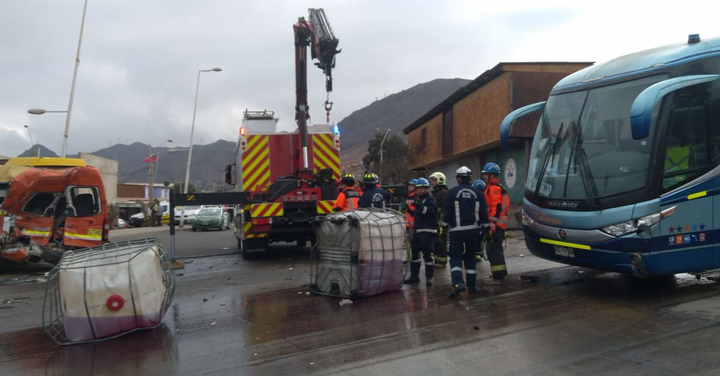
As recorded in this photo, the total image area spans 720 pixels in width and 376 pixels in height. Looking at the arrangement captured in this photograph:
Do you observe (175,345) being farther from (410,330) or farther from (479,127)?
(479,127)

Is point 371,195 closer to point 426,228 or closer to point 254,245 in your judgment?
point 426,228

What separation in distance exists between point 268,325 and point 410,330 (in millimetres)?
1697

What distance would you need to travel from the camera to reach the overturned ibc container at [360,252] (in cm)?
734

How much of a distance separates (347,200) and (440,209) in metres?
1.71

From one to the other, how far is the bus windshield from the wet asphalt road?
1467 millimetres

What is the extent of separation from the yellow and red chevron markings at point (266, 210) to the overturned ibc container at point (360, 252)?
4.33 metres

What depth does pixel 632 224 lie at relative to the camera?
6.43 metres

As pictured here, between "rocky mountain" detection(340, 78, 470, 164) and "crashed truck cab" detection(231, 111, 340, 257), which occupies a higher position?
"rocky mountain" detection(340, 78, 470, 164)

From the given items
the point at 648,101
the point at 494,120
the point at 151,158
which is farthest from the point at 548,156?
the point at 151,158

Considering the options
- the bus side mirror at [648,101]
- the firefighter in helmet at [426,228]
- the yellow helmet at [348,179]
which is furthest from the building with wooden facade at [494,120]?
the bus side mirror at [648,101]

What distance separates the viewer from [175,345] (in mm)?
5750

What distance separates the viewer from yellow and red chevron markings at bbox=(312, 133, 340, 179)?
517 inches

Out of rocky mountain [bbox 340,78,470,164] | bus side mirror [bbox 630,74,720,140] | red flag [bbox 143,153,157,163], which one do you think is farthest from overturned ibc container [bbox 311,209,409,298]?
rocky mountain [bbox 340,78,470,164]

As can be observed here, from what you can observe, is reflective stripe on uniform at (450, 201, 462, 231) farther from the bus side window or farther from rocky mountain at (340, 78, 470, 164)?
rocky mountain at (340, 78, 470, 164)
